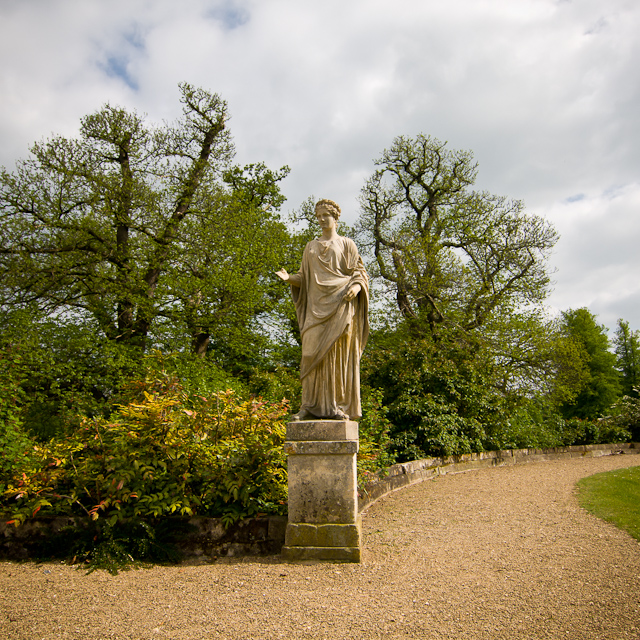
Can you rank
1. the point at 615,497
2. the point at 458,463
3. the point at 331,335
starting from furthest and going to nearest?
the point at 458,463 < the point at 615,497 < the point at 331,335

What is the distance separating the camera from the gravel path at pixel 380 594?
9.82ft

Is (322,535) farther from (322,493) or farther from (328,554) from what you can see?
(322,493)

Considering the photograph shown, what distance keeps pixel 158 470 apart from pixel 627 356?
34221 millimetres

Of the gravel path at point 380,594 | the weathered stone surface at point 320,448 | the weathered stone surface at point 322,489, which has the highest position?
the weathered stone surface at point 320,448

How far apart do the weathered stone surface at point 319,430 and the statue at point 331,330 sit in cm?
16

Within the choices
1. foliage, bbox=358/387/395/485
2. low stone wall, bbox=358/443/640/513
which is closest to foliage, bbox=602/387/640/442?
low stone wall, bbox=358/443/640/513

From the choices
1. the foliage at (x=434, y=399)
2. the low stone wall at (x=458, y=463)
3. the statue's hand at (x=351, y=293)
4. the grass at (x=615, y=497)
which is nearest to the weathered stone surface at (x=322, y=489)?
the statue's hand at (x=351, y=293)

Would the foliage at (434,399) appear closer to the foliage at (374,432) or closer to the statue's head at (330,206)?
the foliage at (374,432)

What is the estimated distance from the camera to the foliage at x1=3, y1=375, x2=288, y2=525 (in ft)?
14.9

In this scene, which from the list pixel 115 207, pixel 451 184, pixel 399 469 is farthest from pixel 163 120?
pixel 399 469

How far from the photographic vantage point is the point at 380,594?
3535 millimetres

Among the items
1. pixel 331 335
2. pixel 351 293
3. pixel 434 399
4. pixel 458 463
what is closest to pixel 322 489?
pixel 331 335

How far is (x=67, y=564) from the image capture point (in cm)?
417

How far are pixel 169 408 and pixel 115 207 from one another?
9546 millimetres
